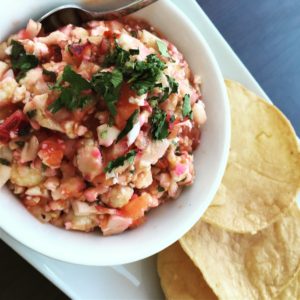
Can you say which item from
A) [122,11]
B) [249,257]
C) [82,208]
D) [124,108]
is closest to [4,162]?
[82,208]

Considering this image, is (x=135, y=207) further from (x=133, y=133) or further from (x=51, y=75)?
(x=51, y=75)

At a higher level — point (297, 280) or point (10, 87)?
point (10, 87)

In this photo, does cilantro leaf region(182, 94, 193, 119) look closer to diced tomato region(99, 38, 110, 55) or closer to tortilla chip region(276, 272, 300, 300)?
diced tomato region(99, 38, 110, 55)

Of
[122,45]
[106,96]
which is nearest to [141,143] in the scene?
[106,96]

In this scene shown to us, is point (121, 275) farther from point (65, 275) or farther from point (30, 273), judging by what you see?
point (30, 273)

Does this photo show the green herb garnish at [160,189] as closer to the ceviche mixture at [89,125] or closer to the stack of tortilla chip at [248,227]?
the ceviche mixture at [89,125]

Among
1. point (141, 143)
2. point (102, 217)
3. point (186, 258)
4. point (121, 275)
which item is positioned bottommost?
point (186, 258)

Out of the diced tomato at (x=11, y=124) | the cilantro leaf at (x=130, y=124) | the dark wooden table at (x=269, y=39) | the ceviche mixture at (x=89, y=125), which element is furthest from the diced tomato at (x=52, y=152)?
the dark wooden table at (x=269, y=39)
